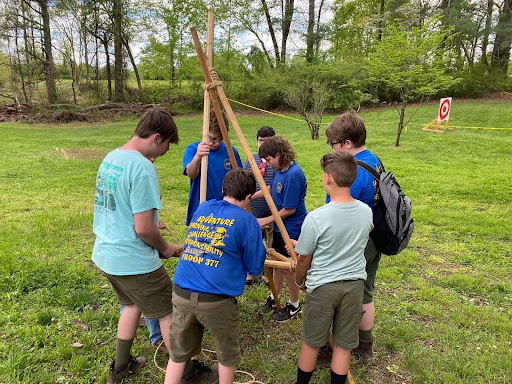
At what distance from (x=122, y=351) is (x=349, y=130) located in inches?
87.4

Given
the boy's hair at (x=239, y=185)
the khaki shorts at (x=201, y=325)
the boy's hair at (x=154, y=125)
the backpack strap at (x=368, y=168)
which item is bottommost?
the khaki shorts at (x=201, y=325)

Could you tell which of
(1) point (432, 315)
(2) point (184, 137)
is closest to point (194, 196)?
(1) point (432, 315)

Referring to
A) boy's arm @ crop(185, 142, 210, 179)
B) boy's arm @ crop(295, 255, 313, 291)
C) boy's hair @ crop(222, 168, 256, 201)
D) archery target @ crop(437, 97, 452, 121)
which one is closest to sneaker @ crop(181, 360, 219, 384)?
boy's arm @ crop(295, 255, 313, 291)

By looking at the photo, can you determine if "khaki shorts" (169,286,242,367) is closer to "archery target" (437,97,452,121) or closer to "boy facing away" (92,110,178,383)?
"boy facing away" (92,110,178,383)

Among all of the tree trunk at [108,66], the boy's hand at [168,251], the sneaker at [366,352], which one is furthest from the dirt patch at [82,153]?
the tree trunk at [108,66]

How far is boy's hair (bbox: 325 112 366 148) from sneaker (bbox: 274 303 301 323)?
5.67 feet

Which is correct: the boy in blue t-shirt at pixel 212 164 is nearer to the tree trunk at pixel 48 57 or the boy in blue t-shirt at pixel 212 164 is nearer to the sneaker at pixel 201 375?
the sneaker at pixel 201 375

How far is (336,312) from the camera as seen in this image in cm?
226

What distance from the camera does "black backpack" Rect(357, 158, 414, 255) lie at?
240 cm

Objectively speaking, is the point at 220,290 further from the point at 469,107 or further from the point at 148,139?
Result: the point at 469,107

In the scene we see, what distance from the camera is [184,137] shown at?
16.3m

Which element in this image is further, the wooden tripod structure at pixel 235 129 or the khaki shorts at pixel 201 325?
the wooden tripod structure at pixel 235 129

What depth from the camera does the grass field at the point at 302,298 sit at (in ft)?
8.92

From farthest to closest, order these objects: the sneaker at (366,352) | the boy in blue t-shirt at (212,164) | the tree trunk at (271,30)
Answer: the tree trunk at (271,30)
the boy in blue t-shirt at (212,164)
the sneaker at (366,352)
